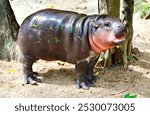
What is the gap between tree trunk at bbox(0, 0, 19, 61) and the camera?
6.12m

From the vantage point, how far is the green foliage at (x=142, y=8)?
8359 mm

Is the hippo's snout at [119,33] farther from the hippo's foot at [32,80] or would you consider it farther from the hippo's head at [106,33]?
the hippo's foot at [32,80]

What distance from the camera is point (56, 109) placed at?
445cm

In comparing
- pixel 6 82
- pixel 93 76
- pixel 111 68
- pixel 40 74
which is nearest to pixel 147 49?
pixel 111 68

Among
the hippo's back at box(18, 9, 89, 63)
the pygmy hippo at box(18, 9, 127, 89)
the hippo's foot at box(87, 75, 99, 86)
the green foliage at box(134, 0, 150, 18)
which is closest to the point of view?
the pygmy hippo at box(18, 9, 127, 89)

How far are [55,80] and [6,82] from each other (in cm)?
69

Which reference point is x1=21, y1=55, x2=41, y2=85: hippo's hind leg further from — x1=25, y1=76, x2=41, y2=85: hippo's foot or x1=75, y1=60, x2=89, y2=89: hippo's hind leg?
x1=75, y1=60, x2=89, y2=89: hippo's hind leg

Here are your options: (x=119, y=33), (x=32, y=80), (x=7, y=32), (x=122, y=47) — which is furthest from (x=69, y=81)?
(x=7, y=32)

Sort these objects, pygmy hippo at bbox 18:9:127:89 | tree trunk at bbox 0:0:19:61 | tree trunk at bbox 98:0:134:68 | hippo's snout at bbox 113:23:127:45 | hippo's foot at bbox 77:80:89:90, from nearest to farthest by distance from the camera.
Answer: hippo's snout at bbox 113:23:127:45, pygmy hippo at bbox 18:9:127:89, hippo's foot at bbox 77:80:89:90, tree trunk at bbox 98:0:134:68, tree trunk at bbox 0:0:19:61

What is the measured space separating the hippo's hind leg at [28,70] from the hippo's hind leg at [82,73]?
617mm

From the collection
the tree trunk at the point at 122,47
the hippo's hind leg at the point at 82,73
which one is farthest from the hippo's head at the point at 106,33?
the tree trunk at the point at 122,47

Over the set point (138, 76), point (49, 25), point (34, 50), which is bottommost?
point (138, 76)

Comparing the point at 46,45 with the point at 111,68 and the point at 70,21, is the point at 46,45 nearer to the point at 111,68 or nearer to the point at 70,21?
the point at 70,21

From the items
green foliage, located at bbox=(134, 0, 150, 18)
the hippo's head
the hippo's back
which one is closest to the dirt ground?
the hippo's back
